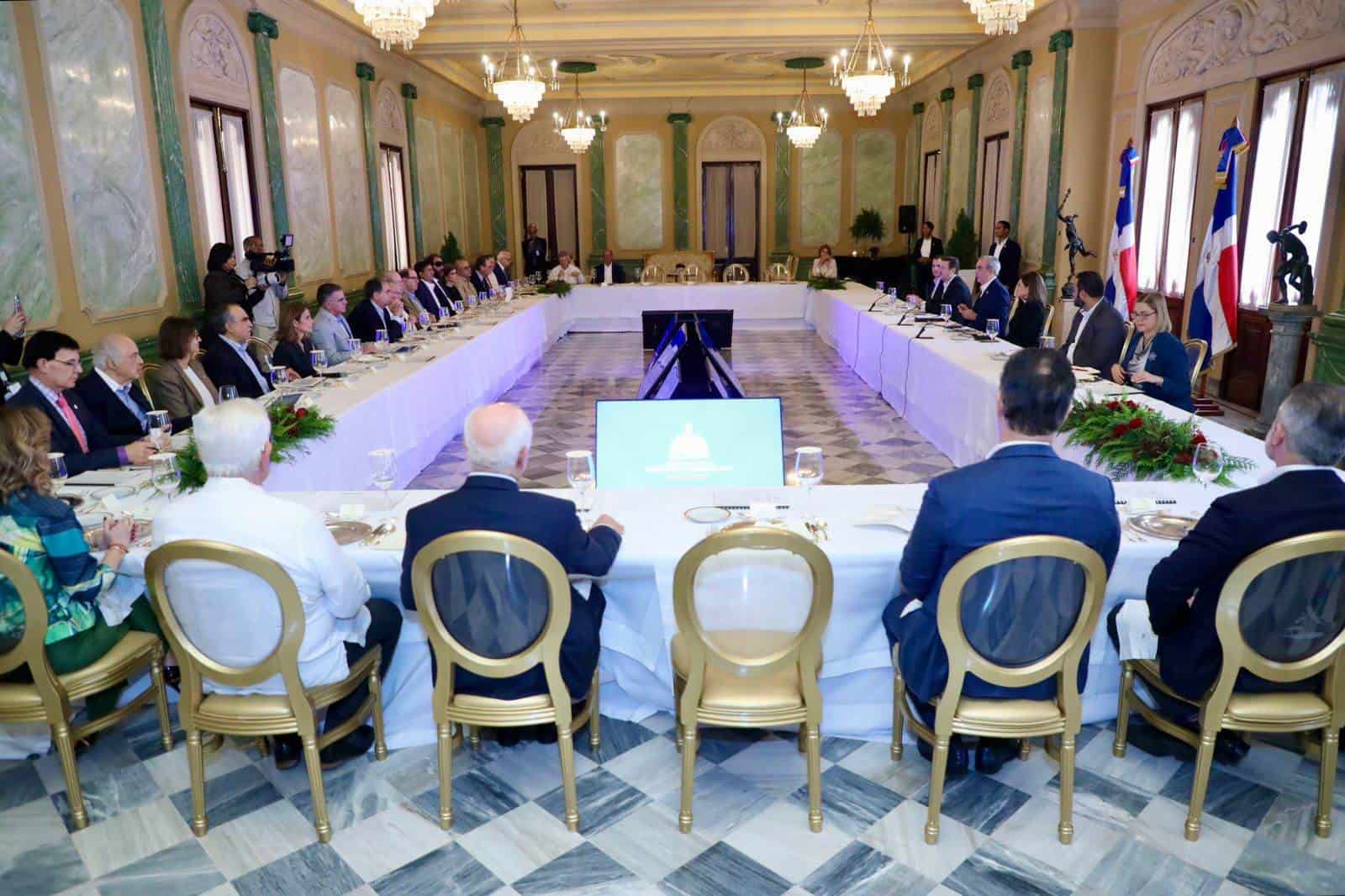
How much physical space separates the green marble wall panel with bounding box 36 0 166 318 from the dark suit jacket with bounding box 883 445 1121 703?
5.85 m

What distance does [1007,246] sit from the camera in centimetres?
1094

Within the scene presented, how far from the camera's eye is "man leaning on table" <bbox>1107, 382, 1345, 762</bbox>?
7.09 ft

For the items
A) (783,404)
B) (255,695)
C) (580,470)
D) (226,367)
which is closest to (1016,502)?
(580,470)

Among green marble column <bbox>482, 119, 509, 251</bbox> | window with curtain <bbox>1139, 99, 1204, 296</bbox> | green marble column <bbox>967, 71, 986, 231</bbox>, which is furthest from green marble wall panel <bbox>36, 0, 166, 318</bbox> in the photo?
green marble column <bbox>967, 71, 986, 231</bbox>

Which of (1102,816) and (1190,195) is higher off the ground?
(1190,195)

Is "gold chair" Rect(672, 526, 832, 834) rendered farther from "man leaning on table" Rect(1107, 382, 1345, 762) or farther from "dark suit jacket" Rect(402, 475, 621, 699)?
"man leaning on table" Rect(1107, 382, 1345, 762)

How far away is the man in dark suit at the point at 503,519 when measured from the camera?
2281 millimetres

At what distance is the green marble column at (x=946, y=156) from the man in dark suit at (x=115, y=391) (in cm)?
1236

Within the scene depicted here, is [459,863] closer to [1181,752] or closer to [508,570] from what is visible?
[508,570]

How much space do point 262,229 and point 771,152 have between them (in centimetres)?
1026

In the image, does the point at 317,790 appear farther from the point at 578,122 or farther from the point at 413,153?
the point at 578,122

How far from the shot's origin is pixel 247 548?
221cm

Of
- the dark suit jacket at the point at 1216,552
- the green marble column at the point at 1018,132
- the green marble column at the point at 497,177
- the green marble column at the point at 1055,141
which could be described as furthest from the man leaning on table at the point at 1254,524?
the green marble column at the point at 497,177

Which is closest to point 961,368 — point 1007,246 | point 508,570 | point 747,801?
point 747,801
